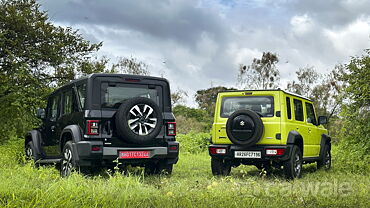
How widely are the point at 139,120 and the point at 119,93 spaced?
65cm

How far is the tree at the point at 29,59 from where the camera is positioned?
45.1 ft

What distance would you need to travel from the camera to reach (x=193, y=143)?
18.1m

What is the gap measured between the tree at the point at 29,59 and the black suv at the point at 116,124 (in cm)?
555

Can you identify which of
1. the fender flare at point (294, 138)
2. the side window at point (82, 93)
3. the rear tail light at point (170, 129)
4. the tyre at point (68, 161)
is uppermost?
the side window at point (82, 93)

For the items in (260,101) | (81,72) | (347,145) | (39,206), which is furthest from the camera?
(81,72)

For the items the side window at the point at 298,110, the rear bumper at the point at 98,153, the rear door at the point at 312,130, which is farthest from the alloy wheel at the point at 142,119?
the rear door at the point at 312,130

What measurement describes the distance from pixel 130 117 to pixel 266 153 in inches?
110

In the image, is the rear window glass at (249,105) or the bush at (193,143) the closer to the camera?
the rear window glass at (249,105)

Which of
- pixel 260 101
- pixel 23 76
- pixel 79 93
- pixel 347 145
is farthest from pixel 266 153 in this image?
pixel 23 76

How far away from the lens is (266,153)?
28.6ft

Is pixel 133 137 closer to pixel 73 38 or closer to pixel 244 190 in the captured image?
pixel 244 190

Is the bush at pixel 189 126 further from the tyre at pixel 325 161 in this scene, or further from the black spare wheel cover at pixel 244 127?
the black spare wheel cover at pixel 244 127

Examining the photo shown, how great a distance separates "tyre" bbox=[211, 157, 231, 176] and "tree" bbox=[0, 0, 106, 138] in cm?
669

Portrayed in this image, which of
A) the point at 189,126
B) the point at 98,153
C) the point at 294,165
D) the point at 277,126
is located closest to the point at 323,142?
the point at 294,165
